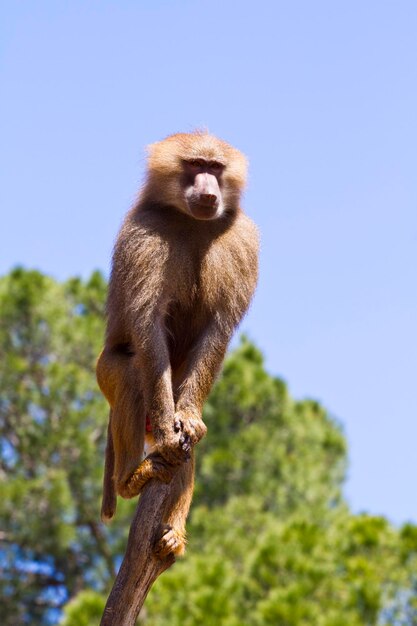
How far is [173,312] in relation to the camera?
13.9 ft

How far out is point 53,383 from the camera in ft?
54.9

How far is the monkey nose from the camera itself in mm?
4209

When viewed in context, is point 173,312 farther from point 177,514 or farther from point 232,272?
point 177,514

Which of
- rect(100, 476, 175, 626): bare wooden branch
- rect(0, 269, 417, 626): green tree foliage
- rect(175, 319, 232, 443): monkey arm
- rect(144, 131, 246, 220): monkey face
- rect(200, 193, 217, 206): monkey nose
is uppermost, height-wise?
rect(0, 269, 417, 626): green tree foliage

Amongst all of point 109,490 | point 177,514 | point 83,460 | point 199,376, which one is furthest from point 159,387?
point 83,460

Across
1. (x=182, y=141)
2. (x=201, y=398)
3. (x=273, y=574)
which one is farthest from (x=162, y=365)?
(x=273, y=574)

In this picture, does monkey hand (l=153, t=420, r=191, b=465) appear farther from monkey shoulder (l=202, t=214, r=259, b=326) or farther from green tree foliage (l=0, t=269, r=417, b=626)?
green tree foliage (l=0, t=269, r=417, b=626)

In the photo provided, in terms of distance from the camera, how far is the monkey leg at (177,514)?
3781 mm

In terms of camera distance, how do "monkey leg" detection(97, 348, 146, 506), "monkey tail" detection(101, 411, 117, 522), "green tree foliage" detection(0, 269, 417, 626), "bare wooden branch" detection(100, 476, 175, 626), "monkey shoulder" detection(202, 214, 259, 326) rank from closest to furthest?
"bare wooden branch" detection(100, 476, 175, 626)
"monkey leg" detection(97, 348, 146, 506)
"monkey shoulder" detection(202, 214, 259, 326)
"monkey tail" detection(101, 411, 117, 522)
"green tree foliage" detection(0, 269, 417, 626)

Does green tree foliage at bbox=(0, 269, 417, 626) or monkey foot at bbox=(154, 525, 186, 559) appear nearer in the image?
monkey foot at bbox=(154, 525, 186, 559)

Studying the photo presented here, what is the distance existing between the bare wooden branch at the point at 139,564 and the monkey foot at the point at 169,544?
24 mm

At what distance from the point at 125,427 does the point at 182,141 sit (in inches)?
54.1

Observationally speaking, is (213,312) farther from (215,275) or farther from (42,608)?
(42,608)

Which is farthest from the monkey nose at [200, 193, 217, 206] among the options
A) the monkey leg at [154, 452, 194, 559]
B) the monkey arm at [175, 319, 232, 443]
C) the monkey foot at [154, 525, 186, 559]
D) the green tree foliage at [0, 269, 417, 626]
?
the green tree foliage at [0, 269, 417, 626]
